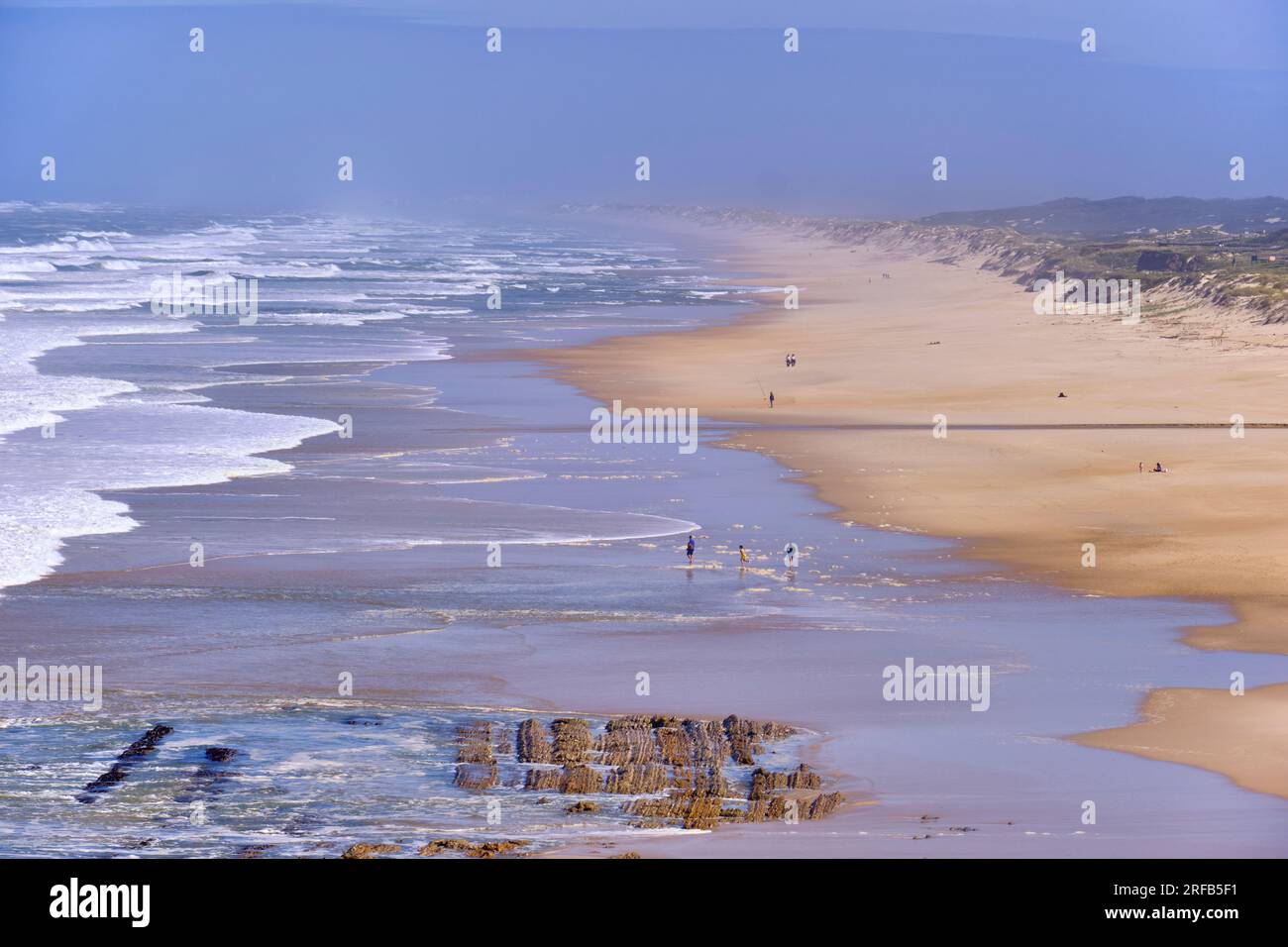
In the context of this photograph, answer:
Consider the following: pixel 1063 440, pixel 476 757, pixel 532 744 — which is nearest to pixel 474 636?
pixel 532 744

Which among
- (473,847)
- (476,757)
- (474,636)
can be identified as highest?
(474,636)

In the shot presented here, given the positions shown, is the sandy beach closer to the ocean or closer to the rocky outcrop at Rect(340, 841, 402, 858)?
the ocean

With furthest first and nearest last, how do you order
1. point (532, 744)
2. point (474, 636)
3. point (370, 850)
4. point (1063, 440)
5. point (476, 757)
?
point (1063, 440) < point (474, 636) < point (532, 744) < point (476, 757) < point (370, 850)

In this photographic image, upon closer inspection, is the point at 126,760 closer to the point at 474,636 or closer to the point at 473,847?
the point at 473,847

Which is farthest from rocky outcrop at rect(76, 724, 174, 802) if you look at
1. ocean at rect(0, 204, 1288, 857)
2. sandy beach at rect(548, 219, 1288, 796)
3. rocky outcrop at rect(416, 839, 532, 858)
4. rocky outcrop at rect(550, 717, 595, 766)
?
sandy beach at rect(548, 219, 1288, 796)

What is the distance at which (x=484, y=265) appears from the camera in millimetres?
103250

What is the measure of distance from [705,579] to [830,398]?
752 inches

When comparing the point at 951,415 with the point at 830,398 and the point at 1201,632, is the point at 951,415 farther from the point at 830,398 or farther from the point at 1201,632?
the point at 1201,632

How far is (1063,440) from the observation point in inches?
1207

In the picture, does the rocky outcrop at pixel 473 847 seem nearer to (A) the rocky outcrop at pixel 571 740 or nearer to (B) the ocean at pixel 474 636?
(B) the ocean at pixel 474 636

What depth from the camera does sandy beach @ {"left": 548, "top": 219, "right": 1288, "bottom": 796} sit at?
18234 millimetres

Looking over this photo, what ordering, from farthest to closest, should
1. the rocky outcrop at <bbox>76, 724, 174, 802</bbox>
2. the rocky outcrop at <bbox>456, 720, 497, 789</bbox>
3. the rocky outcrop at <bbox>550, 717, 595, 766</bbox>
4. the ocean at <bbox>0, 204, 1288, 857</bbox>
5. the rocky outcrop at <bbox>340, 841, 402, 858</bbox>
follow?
the rocky outcrop at <bbox>550, 717, 595, 766</bbox> → the rocky outcrop at <bbox>456, 720, 497, 789</bbox> → the rocky outcrop at <bbox>76, 724, 174, 802</bbox> → the ocean at <bbox>0, 204, 1288, 857</bbox> → the rocky outcrop at <bbox>340, 841, 402, 858</bbox>

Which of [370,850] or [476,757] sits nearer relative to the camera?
[370,850]

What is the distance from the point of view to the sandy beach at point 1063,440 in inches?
718
